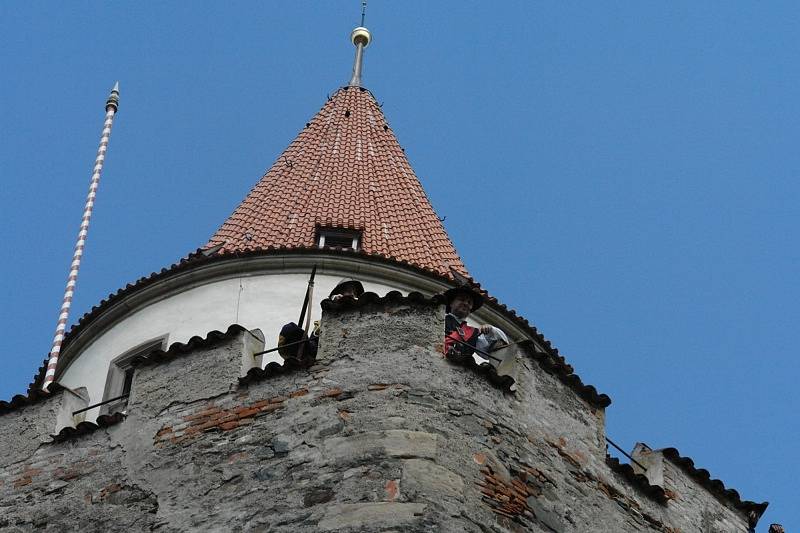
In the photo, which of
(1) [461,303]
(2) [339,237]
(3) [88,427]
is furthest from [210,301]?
(1) [461,303]

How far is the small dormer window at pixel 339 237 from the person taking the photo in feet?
76.7

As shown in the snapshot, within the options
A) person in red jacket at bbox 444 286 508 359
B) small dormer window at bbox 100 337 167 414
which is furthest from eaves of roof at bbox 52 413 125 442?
person in red jacket at bbox 444 286 508 359

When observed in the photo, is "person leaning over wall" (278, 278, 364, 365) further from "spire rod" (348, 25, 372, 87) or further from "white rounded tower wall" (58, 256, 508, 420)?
"spire rod" (348, 25, 372, 87)

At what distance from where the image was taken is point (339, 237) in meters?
23.5

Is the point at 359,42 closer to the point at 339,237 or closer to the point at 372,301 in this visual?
the point at 339,237

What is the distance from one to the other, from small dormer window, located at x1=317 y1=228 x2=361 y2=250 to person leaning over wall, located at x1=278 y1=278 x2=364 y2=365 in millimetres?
4814

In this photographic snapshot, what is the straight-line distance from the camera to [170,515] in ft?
54.4

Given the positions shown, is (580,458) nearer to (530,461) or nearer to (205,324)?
(530,461)

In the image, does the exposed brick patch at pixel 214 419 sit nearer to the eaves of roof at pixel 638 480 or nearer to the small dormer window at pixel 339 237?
the eaves of roof at pixel 638 480

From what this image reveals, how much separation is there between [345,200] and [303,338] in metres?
6.50

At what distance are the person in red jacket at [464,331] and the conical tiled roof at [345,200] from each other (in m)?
4.53

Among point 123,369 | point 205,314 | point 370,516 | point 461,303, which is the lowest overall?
point 370,516

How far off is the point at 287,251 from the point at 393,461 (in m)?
6.62

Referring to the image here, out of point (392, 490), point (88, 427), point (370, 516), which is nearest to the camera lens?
point (370, 516)
